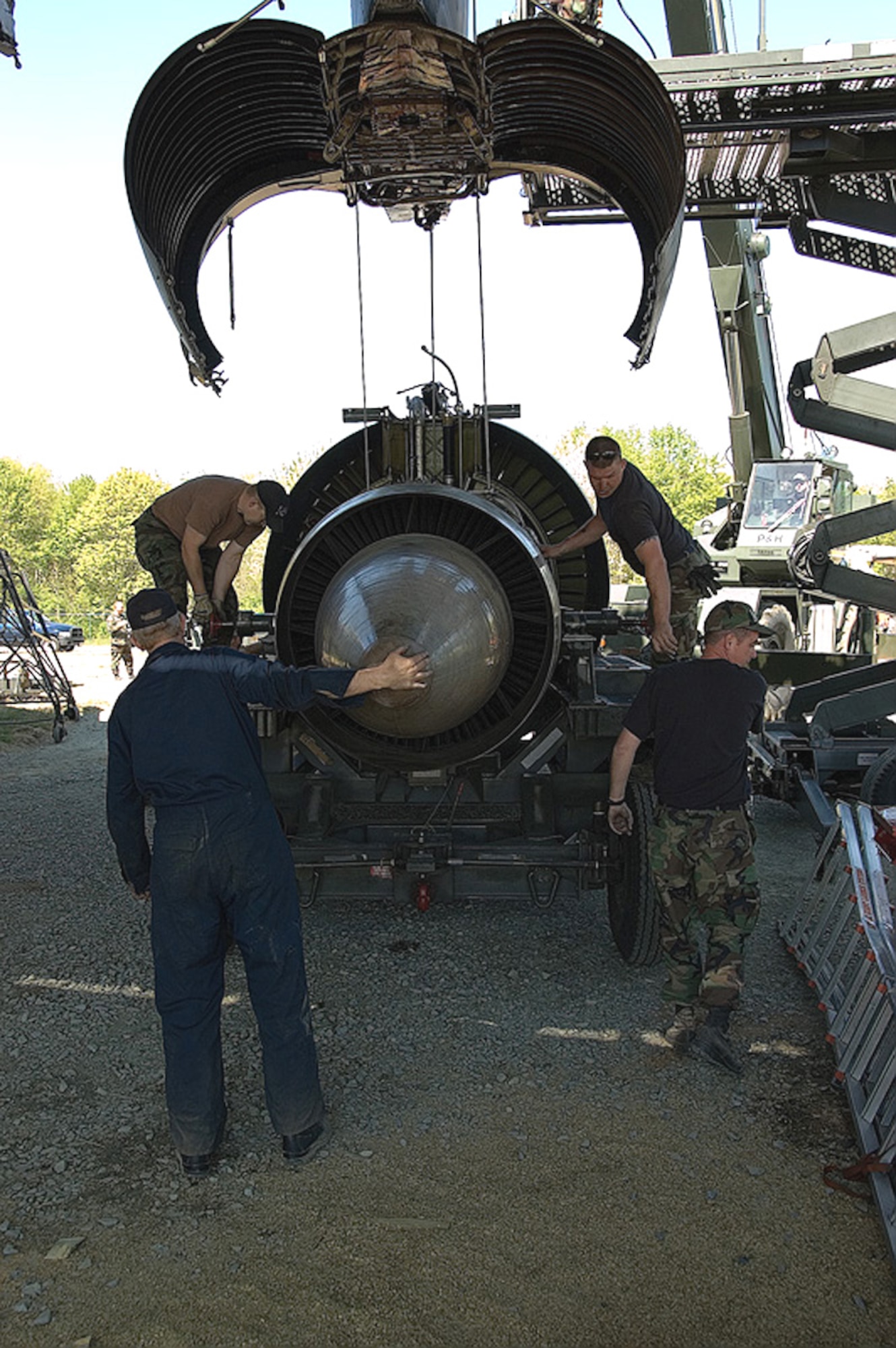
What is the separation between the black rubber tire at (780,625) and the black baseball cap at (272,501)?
7255 millimetres

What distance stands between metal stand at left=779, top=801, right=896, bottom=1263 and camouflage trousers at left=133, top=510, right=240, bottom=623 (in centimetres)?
328

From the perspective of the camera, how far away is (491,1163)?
309 cm

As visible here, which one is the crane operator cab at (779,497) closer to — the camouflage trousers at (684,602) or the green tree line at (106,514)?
the camouflage trousers at (684,602)

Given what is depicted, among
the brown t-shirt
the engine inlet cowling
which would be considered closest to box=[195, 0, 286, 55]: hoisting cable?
the engine inlet cowling

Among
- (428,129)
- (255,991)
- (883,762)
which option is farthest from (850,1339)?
(428,129)

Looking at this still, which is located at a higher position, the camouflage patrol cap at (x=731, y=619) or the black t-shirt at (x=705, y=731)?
the camouflage patrol cap at (x=731, y=619)

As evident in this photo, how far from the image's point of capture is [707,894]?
378cm

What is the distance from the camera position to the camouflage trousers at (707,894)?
3750mm

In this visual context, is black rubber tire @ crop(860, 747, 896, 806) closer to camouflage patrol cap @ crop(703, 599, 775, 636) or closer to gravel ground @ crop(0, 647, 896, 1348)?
gravel ground @ crop(0, 647, 896, 1348)

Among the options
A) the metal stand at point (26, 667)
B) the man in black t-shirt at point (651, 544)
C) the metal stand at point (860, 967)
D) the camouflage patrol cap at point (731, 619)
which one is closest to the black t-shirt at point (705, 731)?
the camouflage patrol cap at point (731, 619)

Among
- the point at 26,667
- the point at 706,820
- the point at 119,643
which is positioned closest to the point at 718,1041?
the point at 706,820

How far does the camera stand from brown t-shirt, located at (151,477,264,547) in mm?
5547

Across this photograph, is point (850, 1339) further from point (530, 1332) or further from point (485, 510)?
point (485, 510)

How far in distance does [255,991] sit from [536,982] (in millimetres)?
1666
